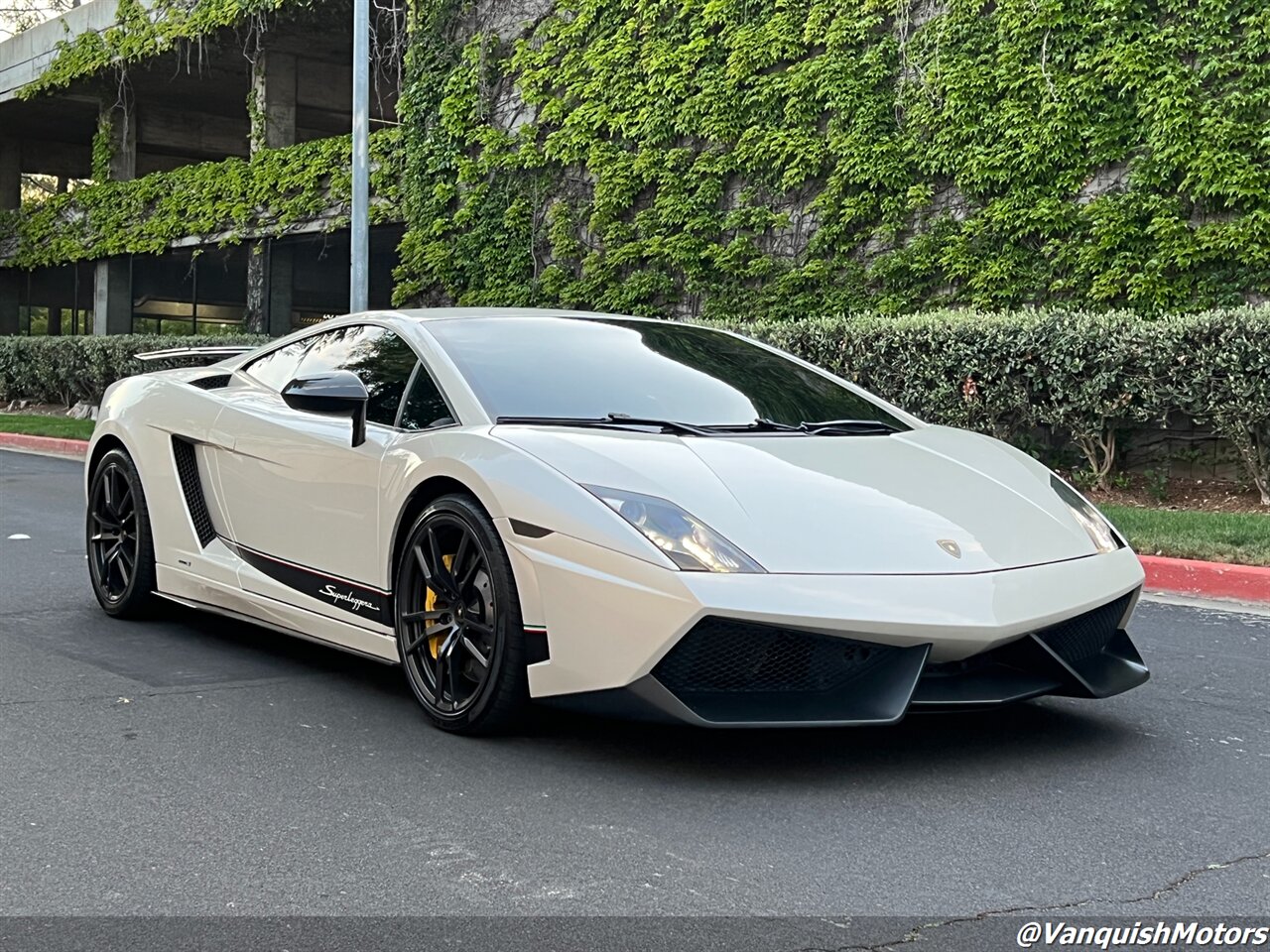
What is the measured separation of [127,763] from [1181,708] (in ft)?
11.1

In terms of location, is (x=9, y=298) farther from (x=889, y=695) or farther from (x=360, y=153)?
(x=889, y=695)

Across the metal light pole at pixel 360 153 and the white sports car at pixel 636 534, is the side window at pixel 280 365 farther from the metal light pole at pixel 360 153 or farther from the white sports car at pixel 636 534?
the metal light pole at pixel 360 153

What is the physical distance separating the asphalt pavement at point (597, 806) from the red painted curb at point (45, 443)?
41.4ft

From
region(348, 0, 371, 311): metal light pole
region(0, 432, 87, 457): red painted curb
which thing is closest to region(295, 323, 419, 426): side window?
region(348, 0, 371, 311): metal light pole

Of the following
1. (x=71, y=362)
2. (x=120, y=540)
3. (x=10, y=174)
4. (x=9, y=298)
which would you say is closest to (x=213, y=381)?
(x=120, y=540)

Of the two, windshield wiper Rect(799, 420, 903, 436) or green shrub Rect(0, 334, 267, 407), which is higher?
windshield wiper Rect(799, 420, 903, 436)

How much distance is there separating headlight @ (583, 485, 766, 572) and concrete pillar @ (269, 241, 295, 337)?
22114mm

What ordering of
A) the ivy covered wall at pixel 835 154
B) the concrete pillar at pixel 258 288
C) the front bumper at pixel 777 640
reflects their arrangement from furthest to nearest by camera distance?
the concrete pillar at pixel 258 288 < the ivy covered wall at pixel 835 154 < the front bumper at pixel 777 640

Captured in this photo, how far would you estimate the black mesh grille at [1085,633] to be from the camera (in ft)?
12.9

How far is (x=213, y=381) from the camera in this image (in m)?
5.93

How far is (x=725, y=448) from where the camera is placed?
4.20 metres

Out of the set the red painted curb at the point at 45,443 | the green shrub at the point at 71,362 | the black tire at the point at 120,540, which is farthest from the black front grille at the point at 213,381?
the green shrub at the point at 71,362

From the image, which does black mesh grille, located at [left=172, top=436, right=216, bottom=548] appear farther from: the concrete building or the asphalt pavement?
the concrete building

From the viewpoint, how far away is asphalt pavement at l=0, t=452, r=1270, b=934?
3049 mm
